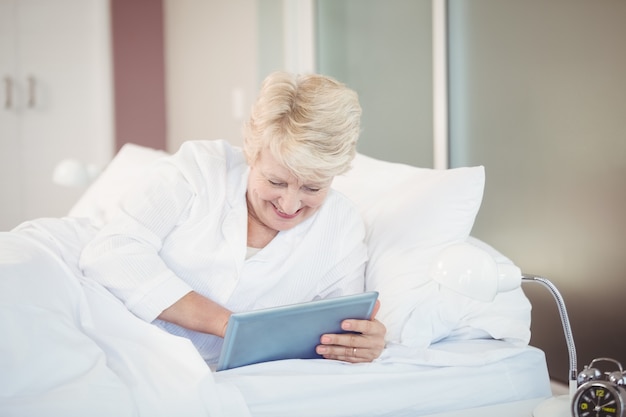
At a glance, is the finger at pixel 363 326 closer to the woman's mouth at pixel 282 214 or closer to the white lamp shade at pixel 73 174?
the woman's mouth at pixel 282 214

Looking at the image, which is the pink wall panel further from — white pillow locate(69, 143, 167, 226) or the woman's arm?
the woman's arm

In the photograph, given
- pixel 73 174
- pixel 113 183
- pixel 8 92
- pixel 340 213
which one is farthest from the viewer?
pixel 8 92

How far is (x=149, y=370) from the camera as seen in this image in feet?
4.70

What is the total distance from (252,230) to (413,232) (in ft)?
1.18

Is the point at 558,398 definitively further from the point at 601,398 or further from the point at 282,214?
the point at 282,214

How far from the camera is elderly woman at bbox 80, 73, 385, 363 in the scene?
1.64 metres

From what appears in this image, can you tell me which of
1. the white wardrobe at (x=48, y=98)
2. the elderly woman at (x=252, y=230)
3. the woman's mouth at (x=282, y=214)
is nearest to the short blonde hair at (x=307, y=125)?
the elderly woman at (x=252, y=230)

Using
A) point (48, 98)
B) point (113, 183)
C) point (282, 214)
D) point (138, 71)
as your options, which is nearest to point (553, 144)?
point (282, 214)

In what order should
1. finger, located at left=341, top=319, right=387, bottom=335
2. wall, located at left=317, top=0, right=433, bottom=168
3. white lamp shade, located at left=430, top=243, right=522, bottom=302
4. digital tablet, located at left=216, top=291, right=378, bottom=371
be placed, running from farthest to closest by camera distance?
wall, located at left=317, top=0, right=433, bottom=168 < finger, located at left=341, top=319, right=387, bottom=335 < digital tablet, located at left=216, top=291, right=378, bottom=371 < white lamp shade, located at left=430, top=243, right=522, bottom=302

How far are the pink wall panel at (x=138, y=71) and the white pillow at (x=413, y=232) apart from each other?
9.95ft

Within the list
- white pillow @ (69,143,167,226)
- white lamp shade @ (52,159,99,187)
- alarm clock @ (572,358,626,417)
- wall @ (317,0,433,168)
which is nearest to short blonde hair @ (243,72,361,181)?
alarm clock @ (572,358,626,417)

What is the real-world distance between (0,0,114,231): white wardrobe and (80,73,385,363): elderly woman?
2926 mm

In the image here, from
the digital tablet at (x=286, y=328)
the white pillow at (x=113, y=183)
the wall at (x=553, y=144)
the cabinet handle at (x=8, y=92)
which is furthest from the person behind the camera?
the cabinet handle at (x=8, y=92)

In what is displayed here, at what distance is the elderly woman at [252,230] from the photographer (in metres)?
1.64
